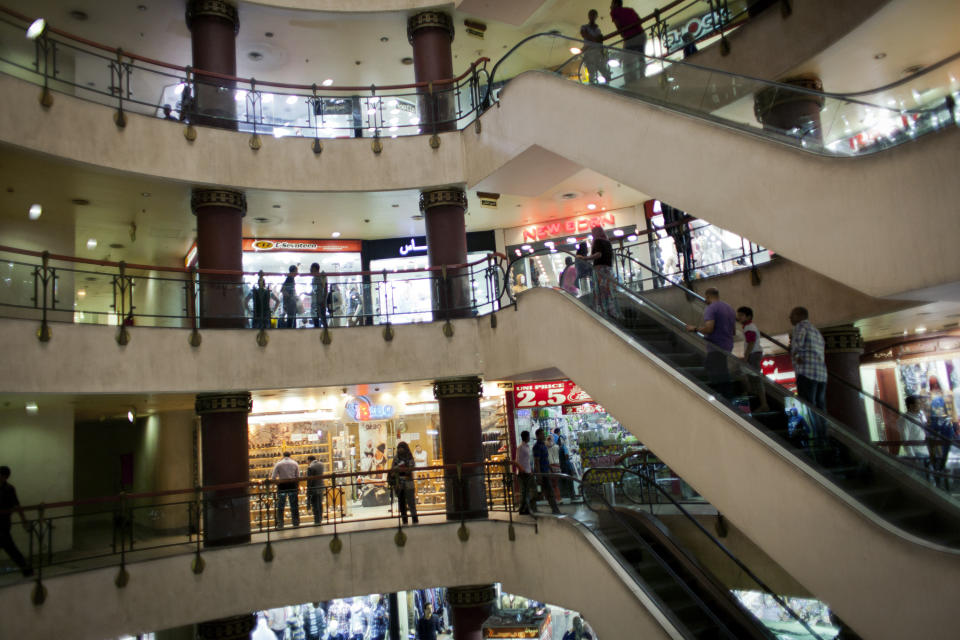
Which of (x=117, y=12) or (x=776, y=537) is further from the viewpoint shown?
(x=117, y=12)

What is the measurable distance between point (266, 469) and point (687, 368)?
486 inches

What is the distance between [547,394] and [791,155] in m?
12.4

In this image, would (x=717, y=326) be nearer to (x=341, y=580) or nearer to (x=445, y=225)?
(x=445, y=225)

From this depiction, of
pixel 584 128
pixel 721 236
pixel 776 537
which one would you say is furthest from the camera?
pixel 721 236

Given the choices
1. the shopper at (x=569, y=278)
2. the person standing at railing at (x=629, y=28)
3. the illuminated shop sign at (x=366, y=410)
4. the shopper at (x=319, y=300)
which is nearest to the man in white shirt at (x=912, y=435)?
the shopper at (x=569, y=278)

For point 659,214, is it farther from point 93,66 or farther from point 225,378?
point 93,66

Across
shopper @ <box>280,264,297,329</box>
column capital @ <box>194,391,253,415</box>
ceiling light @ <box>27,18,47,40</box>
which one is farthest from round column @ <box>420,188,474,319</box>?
ceiling light @ <box>27,18,47,40</box>

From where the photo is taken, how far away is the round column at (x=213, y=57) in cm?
1372

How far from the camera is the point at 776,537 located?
25.7 feet

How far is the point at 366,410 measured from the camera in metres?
18.4

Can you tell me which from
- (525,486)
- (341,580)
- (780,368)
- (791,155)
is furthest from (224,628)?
(780,368)

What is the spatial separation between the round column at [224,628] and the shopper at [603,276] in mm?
7768

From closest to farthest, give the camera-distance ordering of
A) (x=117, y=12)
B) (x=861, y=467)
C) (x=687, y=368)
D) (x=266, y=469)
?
1. (x=861, y=467)
2. (x=687, y=368)
3. (x=117, y=12)
4. (x=266, y=469)

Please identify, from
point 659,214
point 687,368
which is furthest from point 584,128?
point 659,214
